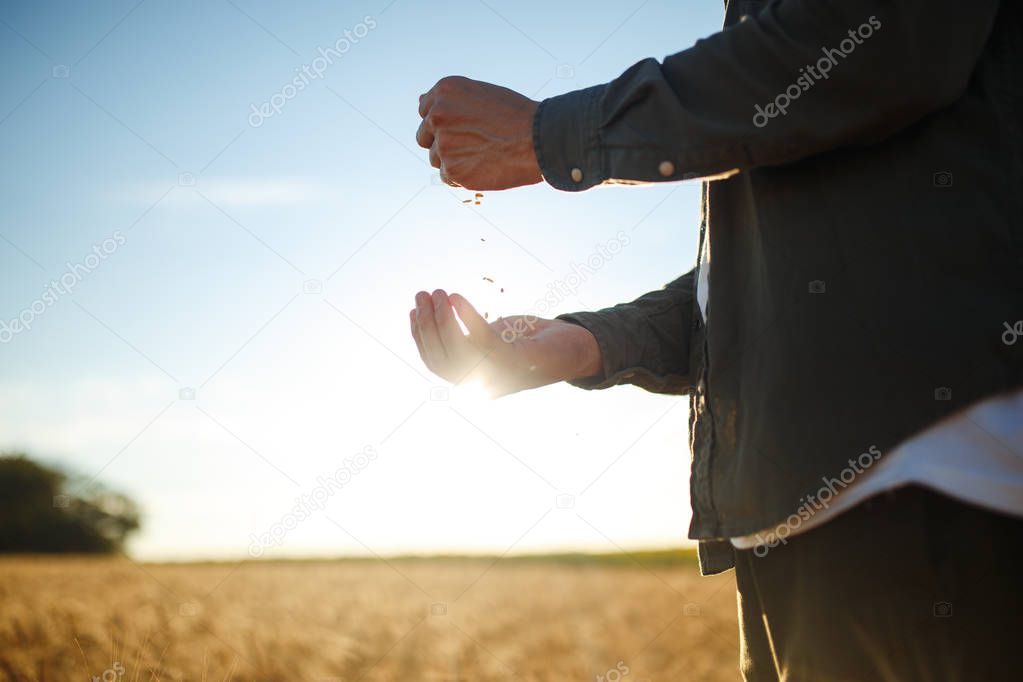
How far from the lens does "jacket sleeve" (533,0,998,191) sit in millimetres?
1069

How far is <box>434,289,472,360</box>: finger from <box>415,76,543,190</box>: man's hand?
210 mm

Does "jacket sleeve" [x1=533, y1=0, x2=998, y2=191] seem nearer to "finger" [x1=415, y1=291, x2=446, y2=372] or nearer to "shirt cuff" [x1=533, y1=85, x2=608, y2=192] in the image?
"shirt cuff" [x1=533, y1=85, x2=608, y2=192]

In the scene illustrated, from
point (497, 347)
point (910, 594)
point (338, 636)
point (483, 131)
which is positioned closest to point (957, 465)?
point (910, 594)

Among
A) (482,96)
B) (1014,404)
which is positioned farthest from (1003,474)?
Answer: (482,96)

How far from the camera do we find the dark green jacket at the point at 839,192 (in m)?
1.05

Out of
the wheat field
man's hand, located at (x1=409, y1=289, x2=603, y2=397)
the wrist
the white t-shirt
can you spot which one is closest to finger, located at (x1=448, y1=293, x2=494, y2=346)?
man's hand, located at (x1=409, y1=289, x2=603, y2=397)

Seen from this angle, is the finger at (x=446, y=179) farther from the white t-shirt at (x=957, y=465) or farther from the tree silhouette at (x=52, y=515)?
the tree silhouette at (x=52, y=515)

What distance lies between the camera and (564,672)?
4578 millimetres

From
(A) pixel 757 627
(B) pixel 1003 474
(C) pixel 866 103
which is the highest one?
(C) pixel 866 103

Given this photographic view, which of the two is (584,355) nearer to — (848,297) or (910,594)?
(848,297)

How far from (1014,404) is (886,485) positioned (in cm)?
20

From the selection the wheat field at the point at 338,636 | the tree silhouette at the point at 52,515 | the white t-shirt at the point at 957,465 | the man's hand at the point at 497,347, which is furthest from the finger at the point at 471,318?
the tree silhouette at the point at 52,515

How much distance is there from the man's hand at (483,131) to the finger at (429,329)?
8.6 inches

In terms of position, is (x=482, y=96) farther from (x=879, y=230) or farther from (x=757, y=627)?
(x=757, y=627)
